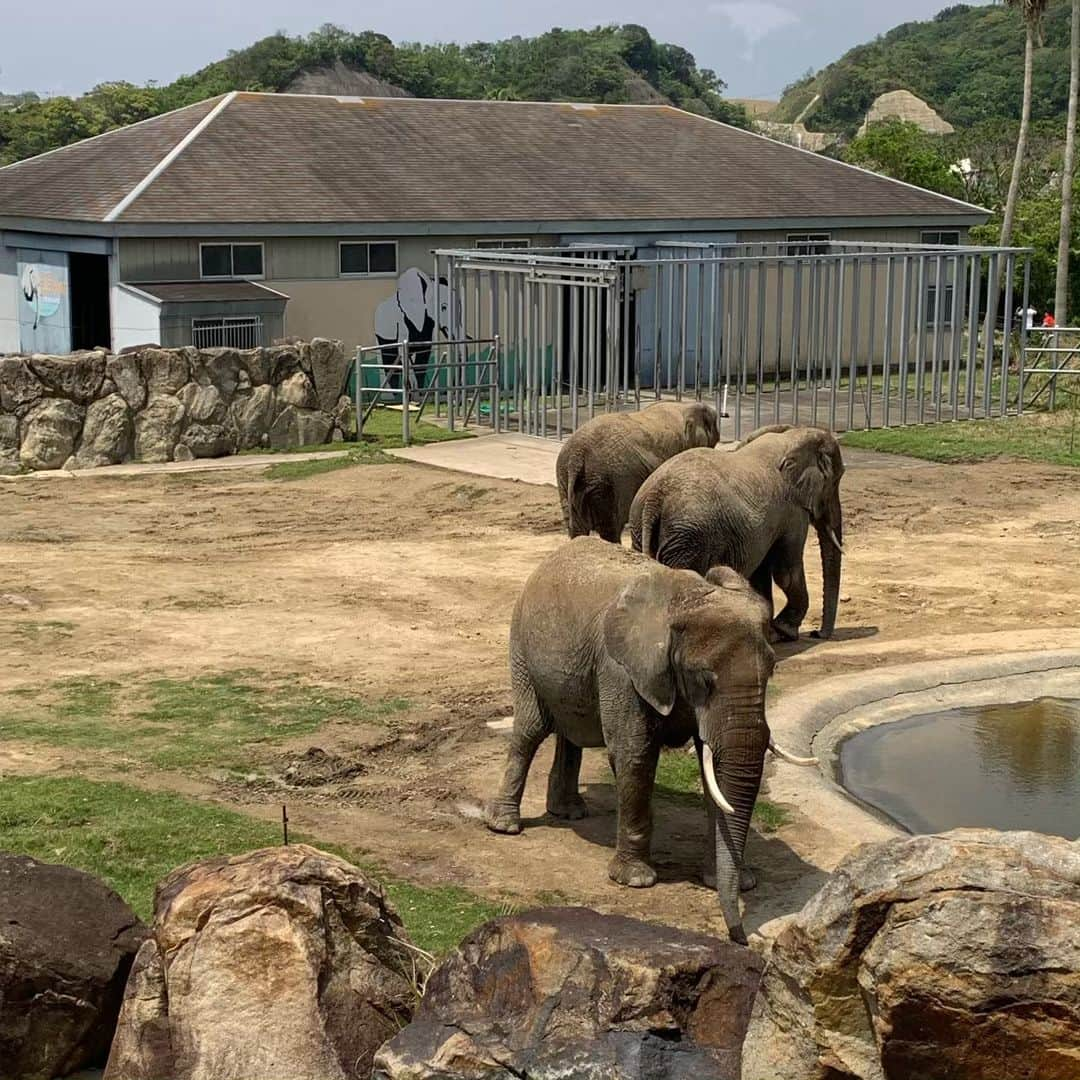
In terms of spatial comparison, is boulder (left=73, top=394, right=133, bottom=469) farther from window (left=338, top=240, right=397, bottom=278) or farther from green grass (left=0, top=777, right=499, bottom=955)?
green grass (left=0, top=777, right=499, bottom=955)

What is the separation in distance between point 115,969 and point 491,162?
2692cm

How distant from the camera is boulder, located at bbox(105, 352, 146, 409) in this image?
75.0 feet

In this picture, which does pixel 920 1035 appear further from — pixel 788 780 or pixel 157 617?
pixel 157 617

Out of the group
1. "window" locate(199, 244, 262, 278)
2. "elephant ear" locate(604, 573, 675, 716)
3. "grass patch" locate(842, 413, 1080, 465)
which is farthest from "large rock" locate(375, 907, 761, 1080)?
"window" locate(199, 244, 262, 278)

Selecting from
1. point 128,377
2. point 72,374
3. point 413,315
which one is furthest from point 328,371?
point 413,315

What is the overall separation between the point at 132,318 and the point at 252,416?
12.7 ft

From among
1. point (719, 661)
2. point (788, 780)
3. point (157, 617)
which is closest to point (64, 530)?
point (157, 617)

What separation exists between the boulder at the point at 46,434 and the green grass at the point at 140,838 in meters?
13.0

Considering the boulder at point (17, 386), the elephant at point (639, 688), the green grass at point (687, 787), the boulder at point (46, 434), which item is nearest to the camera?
the elephant at point (639, 688)

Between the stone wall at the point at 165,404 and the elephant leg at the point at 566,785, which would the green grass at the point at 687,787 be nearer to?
the elephant leg at the point at 566,785

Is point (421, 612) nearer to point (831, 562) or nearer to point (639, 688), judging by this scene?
point (831, 562)

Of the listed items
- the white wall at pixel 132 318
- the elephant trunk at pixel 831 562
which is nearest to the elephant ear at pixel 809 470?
the elephant trunk at pixel 831 562

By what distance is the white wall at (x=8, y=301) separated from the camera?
97.7ft

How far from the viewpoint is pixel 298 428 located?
2419 centimetres
